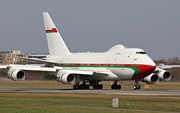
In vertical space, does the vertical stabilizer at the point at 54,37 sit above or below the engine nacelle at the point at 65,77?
above

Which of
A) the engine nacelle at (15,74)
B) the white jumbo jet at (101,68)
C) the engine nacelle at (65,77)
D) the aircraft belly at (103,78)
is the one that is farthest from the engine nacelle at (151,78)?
the engine nacelle at (15,74)

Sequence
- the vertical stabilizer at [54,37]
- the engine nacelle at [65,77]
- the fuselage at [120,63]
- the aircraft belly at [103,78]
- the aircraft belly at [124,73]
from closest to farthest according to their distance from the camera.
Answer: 1. the fuselage at [120,63]
2. the engine nacelle at [65,77]
3. the aircraft belly at [124,73]
4. the aircraft belly at [103,78]
5. the vertical stabilizer at [54,37]

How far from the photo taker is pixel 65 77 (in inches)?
2381

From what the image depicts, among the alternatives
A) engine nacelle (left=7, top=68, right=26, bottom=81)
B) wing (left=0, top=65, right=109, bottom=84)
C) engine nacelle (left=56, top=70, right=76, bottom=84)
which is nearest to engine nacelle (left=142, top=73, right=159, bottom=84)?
wing (left=0, top=65, right=109, bottom=84)

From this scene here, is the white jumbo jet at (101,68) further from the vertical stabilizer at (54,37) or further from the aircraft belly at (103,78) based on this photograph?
the vertical stabilizer at (54,37)

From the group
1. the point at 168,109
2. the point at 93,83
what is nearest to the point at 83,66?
the point at 93,83

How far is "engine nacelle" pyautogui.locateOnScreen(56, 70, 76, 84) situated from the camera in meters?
60.6

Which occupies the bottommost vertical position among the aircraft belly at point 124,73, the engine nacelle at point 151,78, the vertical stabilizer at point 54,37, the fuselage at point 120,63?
the engine nacelle at point 151,78

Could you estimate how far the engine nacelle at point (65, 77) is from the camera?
6057cm

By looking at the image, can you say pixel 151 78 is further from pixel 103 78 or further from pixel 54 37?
pixel 54 37

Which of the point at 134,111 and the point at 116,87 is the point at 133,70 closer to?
the point at 116,87

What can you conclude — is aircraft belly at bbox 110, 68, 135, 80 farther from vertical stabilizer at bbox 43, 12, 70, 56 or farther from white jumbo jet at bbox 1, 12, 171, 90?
vertical stabilizer at bbox 43, 12, 70, 56

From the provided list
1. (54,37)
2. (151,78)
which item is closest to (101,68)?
(151,78)

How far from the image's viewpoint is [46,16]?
73.6 m
